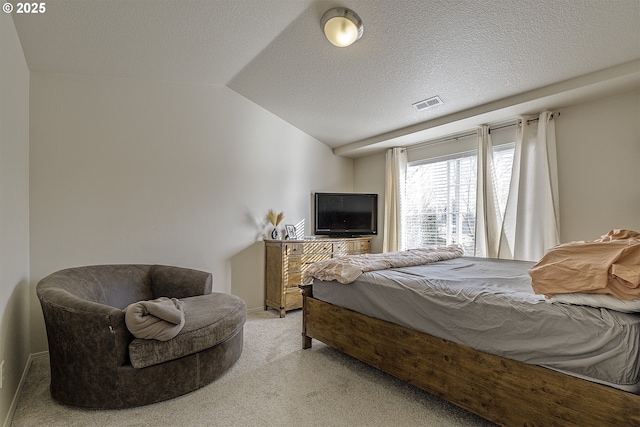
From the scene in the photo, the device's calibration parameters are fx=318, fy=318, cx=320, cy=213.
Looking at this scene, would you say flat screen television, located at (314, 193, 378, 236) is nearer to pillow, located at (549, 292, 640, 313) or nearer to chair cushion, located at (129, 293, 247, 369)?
chair cushion, located at (129, 293, 247, 369)

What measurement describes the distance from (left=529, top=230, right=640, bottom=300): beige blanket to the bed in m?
0.09

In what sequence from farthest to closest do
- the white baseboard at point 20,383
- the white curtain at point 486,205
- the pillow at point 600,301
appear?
the white curtain at point 486,205
the white baseboard at point 20,383
the pillow at point 600,301

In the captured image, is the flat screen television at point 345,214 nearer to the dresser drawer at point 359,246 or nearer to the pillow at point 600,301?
the dresser drawer at point 359,246

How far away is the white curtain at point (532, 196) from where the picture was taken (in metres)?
3.09

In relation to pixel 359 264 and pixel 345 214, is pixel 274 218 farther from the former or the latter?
pixel 359 264

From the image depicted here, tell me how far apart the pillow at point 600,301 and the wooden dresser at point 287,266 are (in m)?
2.80

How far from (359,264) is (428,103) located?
1972mm

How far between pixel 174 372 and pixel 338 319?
1.18 m

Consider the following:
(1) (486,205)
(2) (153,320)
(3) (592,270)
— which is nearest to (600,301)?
(3) (592,270)

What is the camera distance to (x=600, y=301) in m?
1.32

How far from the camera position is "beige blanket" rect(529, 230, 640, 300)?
126cm

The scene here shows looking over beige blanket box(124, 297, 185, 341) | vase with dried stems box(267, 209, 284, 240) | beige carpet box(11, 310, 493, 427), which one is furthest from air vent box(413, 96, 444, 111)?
beige blanket box(124, 297, 185, 341)

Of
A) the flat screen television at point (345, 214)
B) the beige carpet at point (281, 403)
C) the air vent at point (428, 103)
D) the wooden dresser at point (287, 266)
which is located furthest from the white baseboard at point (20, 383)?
the air vent at point (428, 103)

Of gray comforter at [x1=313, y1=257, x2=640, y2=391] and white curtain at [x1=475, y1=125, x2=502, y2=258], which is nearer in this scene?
gray comforter at [x1=313, y1=257, x2=640, y2=391]
